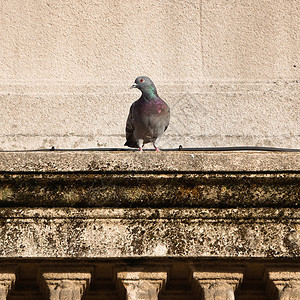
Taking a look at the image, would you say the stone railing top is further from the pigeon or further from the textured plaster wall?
the textured plaster wall

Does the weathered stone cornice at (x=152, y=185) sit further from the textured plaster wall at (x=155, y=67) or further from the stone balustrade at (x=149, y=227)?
the textured plaster wall at (x=155, y=67)

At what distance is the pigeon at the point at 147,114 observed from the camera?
13.0 feet

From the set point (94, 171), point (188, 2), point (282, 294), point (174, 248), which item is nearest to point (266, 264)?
point (282, 294)

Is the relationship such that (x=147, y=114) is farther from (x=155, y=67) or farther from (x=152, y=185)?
(x=152, y=185)

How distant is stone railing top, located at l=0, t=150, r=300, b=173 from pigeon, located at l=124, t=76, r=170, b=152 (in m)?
1.28

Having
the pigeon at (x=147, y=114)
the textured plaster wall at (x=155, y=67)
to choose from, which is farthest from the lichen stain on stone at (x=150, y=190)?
the textured plaster wall at (x=155, y=67)

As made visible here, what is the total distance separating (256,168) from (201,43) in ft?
5.99

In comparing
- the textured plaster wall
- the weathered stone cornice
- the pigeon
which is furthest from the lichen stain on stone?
the textured plaster wall

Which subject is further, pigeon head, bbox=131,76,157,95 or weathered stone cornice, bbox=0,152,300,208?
pigeon head, bbox=131,76,157,95

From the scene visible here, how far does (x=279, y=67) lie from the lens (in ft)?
14.1

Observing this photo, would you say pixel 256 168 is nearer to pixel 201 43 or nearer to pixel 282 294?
pixel 282 294

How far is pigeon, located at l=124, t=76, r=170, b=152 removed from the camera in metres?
3.95

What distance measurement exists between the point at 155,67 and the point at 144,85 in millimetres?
408

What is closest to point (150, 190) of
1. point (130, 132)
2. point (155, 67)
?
point (130, 132)
